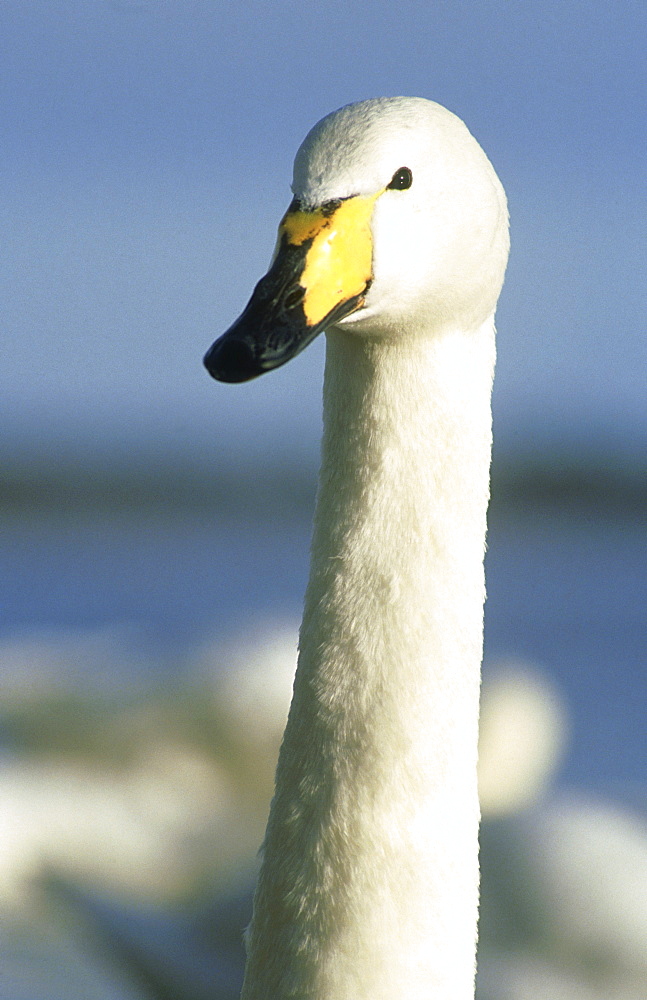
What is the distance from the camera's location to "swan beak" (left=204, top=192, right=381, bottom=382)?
1071mm

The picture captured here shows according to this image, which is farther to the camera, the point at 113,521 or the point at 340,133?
the point at 113,521

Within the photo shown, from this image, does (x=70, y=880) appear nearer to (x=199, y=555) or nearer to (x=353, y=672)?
(x=353, y=672)

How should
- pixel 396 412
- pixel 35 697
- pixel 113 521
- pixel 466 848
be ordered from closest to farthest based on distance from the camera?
pixel 396 412
pixel 466 848
pixel 35 697
pixel 113 521

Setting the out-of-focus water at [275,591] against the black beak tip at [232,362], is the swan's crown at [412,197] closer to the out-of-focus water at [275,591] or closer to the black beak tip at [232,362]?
the black beak tip at [232,362]

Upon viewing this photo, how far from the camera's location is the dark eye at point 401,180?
3.78ft

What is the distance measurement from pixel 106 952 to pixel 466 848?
195cm

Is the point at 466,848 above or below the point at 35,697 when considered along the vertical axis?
below

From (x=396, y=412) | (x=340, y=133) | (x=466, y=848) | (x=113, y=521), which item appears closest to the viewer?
(x=340, y=133)

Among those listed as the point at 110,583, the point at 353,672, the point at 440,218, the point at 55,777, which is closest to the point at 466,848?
the point at 353,672

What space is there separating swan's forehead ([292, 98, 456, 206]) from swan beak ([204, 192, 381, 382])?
1cm

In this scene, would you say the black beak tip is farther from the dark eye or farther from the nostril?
the dark eye

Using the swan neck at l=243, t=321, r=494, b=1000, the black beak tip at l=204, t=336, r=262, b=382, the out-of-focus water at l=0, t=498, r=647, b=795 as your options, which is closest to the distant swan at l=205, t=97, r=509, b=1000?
the swan neck at l=243, t=321, r=494, b=1000

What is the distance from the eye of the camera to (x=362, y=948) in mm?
1340

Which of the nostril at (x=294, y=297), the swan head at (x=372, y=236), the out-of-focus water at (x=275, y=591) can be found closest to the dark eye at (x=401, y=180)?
the swan head at (x=372, y=236)
